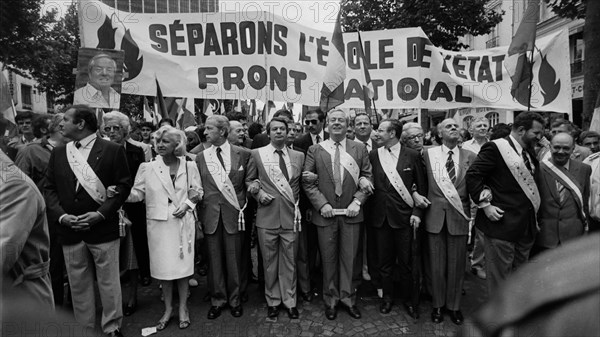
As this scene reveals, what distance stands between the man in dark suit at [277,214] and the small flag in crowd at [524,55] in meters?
3.17

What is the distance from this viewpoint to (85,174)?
3.39 m

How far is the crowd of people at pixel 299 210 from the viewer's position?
3.48m

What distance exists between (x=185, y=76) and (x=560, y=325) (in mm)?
5091

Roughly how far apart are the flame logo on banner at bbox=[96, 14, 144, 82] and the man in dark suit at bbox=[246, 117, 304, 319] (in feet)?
6.82

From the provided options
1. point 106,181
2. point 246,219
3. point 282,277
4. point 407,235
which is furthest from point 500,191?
point 106,181

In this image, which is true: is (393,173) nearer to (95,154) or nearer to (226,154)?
(226,154)

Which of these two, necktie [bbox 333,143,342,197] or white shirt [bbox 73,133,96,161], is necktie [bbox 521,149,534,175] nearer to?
necktie [bbox 333,143,342,197]

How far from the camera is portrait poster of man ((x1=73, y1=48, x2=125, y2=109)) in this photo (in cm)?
440

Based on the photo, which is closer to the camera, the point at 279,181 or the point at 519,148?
the point at 519,148

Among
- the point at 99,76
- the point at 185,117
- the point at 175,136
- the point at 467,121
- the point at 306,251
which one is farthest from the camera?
the point at 467,121

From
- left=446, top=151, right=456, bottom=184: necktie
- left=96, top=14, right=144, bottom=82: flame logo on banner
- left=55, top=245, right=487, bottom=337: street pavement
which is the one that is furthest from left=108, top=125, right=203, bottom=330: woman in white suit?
left=446, top=151, right=456, bottom=184: necktie

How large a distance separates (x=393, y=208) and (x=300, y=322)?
59.9 inches

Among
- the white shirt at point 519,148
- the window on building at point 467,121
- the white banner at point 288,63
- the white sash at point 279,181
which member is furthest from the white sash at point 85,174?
the window on building at point 467,121

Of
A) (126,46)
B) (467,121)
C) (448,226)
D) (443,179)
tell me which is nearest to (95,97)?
(126,46)
